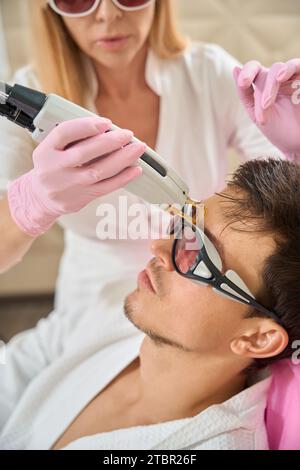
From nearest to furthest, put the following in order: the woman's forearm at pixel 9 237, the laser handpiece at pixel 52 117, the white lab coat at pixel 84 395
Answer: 1. the laser handpiece at pixel 52 117
2. the woman's forearm at pixel 9 237
3. the white lab coat at pixel 84 395

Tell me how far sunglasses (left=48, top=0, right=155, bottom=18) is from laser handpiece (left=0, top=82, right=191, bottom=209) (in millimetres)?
219

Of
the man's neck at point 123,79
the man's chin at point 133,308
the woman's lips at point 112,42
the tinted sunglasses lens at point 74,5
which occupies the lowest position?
the man's chin at point 133,308

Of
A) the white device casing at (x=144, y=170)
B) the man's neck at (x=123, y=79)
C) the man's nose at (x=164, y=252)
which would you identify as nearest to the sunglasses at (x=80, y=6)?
the man's neck at (x=123, y=79)

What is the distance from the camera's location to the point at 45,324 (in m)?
1.18

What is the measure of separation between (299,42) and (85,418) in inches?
27.2

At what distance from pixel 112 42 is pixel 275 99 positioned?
0.79 feet

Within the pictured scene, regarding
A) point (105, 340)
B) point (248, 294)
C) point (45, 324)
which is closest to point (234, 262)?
point (248, 294)

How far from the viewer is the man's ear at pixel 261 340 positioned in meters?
0.80

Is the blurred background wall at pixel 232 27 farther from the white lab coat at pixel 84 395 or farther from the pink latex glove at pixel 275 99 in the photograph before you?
the white lab coat at pixel 84 395

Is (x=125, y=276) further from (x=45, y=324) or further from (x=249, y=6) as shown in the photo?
(x=249, y=6)

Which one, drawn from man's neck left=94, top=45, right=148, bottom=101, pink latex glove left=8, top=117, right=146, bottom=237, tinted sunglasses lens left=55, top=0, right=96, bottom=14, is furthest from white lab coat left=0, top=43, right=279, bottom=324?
pink latex glove left=8, top=117, right=146, bottom=237

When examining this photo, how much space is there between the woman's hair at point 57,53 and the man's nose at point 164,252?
233 millimetres

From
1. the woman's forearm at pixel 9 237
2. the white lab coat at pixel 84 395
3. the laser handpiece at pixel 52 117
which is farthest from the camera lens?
the white lab coat at pixel 84 395

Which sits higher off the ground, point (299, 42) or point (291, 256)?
point (299, 42)
